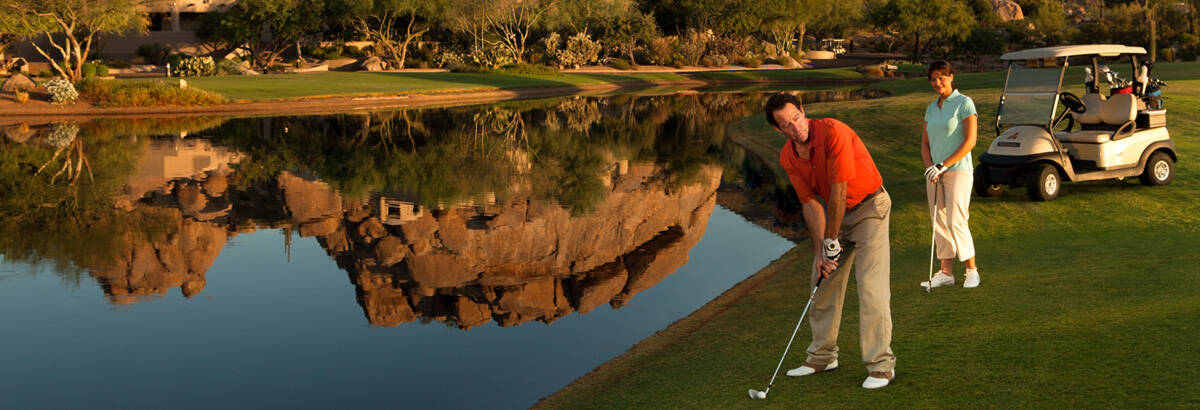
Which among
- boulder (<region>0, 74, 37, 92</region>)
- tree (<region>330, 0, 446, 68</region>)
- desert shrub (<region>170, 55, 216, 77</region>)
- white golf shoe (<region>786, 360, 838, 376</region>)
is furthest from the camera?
tree (<region>330, 0, 446, 68</region>)

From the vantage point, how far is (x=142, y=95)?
147 feet

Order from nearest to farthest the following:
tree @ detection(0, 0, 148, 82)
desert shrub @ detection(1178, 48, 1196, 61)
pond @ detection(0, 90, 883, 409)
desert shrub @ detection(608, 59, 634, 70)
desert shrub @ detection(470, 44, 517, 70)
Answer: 1. pond @ detection(0, 90, 883, 409)
2. tree @ detection(0, 0, 148, 82)
3. desert shrub @ detection(470, 44, 517, 70)
4. desert shrub @ detection(1178, 48, 1196, 61)
5. desert shrub @ detection(608, 59, 634, 70)

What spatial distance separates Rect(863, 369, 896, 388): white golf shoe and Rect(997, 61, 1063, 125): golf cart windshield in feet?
32.9

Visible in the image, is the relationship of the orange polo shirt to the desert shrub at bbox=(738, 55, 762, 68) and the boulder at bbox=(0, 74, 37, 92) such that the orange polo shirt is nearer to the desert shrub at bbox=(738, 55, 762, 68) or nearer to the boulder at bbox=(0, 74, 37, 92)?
the boulder at bbox=(0, 74, 37, 92)

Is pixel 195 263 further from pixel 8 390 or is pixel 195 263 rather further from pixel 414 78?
pixel 414 78

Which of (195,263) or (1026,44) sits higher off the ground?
(1026,44)

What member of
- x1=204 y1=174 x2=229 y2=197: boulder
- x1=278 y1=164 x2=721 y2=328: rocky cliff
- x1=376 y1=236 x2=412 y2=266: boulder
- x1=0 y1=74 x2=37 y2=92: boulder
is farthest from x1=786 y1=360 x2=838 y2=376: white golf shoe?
x1=0 y1=74 x2=37 y2=92: boulder

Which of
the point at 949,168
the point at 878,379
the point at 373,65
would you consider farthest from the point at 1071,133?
the point at 373,65

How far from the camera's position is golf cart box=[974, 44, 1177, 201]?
1586 cm

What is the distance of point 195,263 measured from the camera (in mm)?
14945

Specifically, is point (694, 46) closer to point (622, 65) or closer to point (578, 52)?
point (622, 65)

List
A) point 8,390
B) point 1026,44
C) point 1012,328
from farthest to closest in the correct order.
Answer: point 1026,44 → point 8,390 → point 1012,328

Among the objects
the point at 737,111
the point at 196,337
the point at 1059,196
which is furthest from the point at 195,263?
the point at 737,111

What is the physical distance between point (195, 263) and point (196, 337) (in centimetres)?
403
